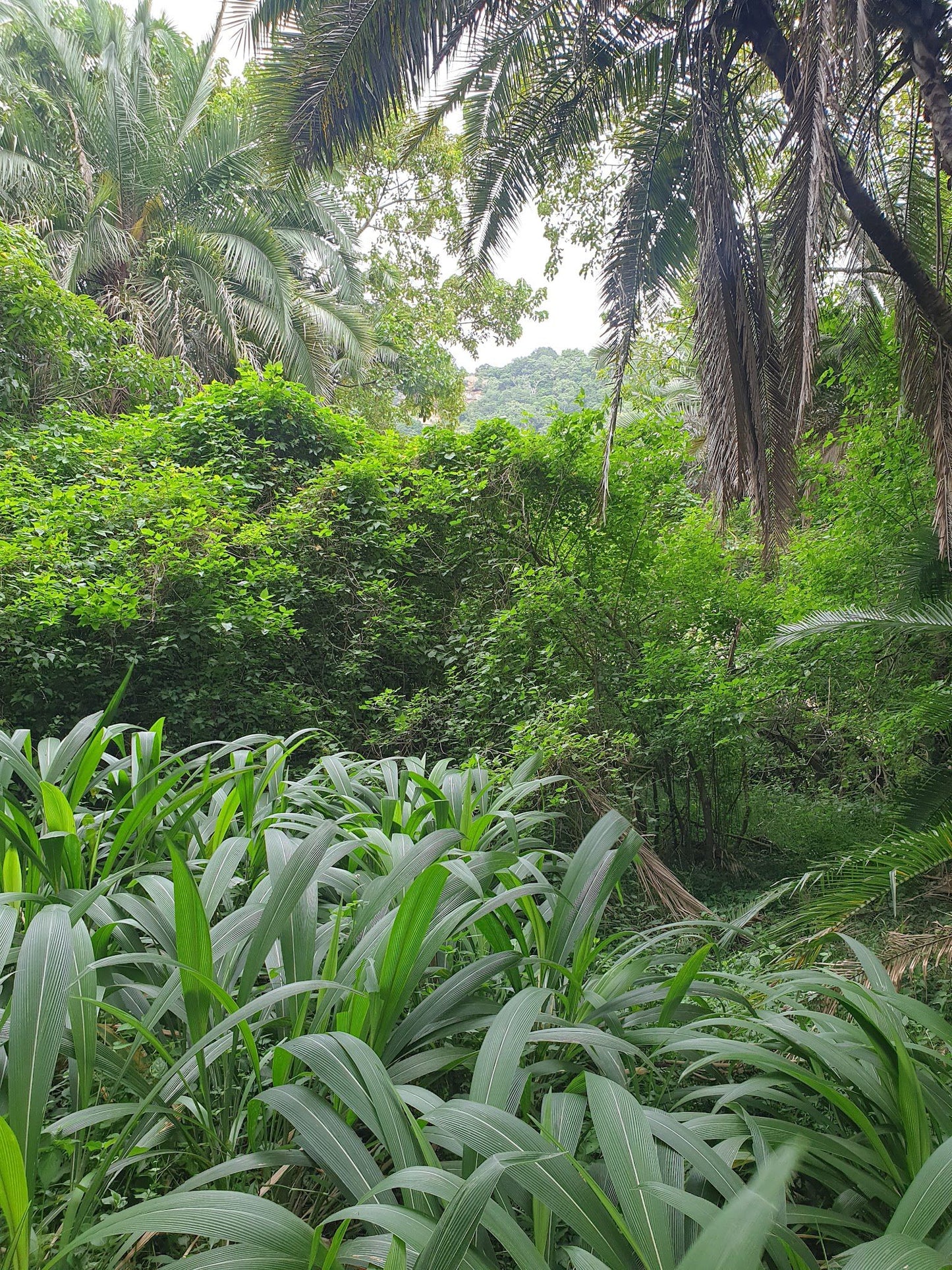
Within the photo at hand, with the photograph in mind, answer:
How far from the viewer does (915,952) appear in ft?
7.78

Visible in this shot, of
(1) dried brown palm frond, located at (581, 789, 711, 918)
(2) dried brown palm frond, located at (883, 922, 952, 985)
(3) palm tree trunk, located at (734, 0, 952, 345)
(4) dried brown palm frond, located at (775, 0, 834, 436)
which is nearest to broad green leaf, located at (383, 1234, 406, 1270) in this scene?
(2) dried brown palm frond, located at (883, 922, 952, 985)

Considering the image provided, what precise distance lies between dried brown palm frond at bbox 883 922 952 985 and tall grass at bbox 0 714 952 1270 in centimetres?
84

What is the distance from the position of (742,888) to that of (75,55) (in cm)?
1199

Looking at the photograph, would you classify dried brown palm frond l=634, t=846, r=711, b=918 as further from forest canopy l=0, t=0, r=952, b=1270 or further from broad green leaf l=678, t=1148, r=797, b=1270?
broad green leaf l=678, t=1148, r=797, b=1270

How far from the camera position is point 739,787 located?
5402mm

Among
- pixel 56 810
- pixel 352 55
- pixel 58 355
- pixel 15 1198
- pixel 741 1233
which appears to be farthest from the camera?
pixel 58 355

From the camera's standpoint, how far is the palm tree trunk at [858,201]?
3473mm

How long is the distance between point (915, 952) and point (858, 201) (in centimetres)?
321

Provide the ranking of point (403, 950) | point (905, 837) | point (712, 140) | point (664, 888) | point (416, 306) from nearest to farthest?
1. point (403, 950)
2. point (905, 837)
3. point (664, 888)
4. point (712, 140)
5. point (416, 306)

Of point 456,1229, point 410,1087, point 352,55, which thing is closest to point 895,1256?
point 456,1229

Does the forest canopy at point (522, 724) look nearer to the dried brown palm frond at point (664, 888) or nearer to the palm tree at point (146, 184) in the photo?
the dried brown palm frond at point (664, 888)

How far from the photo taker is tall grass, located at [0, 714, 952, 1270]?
33.2 inches

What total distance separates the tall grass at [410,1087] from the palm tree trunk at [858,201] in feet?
10.5

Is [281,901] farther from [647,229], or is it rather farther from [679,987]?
[647,229]
